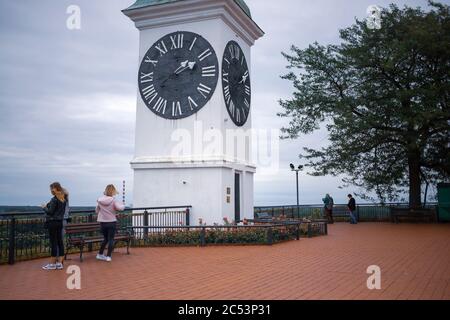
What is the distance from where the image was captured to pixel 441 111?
21781mm

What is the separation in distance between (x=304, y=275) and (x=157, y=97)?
1278 cm

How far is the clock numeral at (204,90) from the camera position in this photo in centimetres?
1850

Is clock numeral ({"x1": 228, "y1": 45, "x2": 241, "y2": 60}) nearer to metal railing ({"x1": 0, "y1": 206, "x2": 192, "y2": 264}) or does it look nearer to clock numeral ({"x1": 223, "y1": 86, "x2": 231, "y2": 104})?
clock numeral ({"x1": 223, "y1": 86, "x2": 231, "y2": 104})

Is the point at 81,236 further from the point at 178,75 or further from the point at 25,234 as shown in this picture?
the point at 178,75

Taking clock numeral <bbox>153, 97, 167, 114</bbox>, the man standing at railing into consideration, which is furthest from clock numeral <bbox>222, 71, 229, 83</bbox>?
the man standing at railing

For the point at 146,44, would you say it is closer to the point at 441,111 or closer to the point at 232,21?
the point at 232,21

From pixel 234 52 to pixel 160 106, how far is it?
4348mm

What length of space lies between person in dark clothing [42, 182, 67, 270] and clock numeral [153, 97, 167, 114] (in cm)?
959

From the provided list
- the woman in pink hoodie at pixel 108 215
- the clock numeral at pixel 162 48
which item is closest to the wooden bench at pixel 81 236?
the woman in pink hoodie at pixel 108 215

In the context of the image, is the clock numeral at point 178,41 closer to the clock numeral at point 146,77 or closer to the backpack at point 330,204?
the clock numeral at point 146,77

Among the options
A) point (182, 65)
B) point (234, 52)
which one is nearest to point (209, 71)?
point (182, 65)

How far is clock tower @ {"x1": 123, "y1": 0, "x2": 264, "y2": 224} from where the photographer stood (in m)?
18.2

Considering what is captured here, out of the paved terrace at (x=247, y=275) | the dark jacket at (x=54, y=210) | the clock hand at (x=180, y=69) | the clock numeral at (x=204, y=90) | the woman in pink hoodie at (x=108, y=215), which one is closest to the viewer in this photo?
the paved terrace at (x=247, y=275)

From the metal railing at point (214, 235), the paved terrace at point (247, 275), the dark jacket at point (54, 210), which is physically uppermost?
the dark jacket at point (54, 210)
